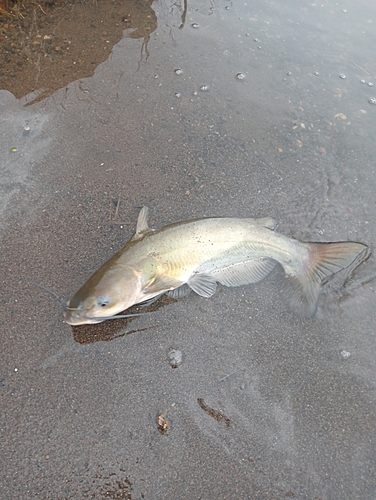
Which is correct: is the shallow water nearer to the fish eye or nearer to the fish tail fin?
the fish tail fin

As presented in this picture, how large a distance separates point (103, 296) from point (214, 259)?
849mm

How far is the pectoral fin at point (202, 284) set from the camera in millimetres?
2805

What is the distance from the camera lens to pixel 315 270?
281 centimetres

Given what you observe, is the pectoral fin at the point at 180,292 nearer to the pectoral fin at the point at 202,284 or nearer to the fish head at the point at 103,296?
the pectoral fin at the point at 202,284

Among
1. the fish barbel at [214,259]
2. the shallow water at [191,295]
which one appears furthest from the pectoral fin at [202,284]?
the shallow water at [191,295]

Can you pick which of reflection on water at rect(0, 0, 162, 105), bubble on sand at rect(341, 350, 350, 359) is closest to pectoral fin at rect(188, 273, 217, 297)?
bubble on sand at rect(341, 350, 350, 359)

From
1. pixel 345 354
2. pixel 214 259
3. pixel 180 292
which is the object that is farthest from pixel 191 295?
pixel 345 354

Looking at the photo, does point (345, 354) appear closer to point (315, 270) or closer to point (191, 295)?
point (315, 270)

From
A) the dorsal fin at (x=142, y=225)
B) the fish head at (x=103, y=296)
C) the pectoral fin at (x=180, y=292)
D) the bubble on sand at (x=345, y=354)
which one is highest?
the dorsal fin at (x=142, y=225)

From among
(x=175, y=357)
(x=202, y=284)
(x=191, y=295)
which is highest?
(x=202, y=284)

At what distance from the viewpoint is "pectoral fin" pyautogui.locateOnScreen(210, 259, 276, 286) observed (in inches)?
114

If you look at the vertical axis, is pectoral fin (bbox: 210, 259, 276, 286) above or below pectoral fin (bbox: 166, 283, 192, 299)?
above

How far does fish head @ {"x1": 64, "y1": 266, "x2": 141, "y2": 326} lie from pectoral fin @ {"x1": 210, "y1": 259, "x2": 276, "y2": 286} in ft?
2.18

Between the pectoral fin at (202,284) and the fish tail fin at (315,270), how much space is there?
1.90ft
